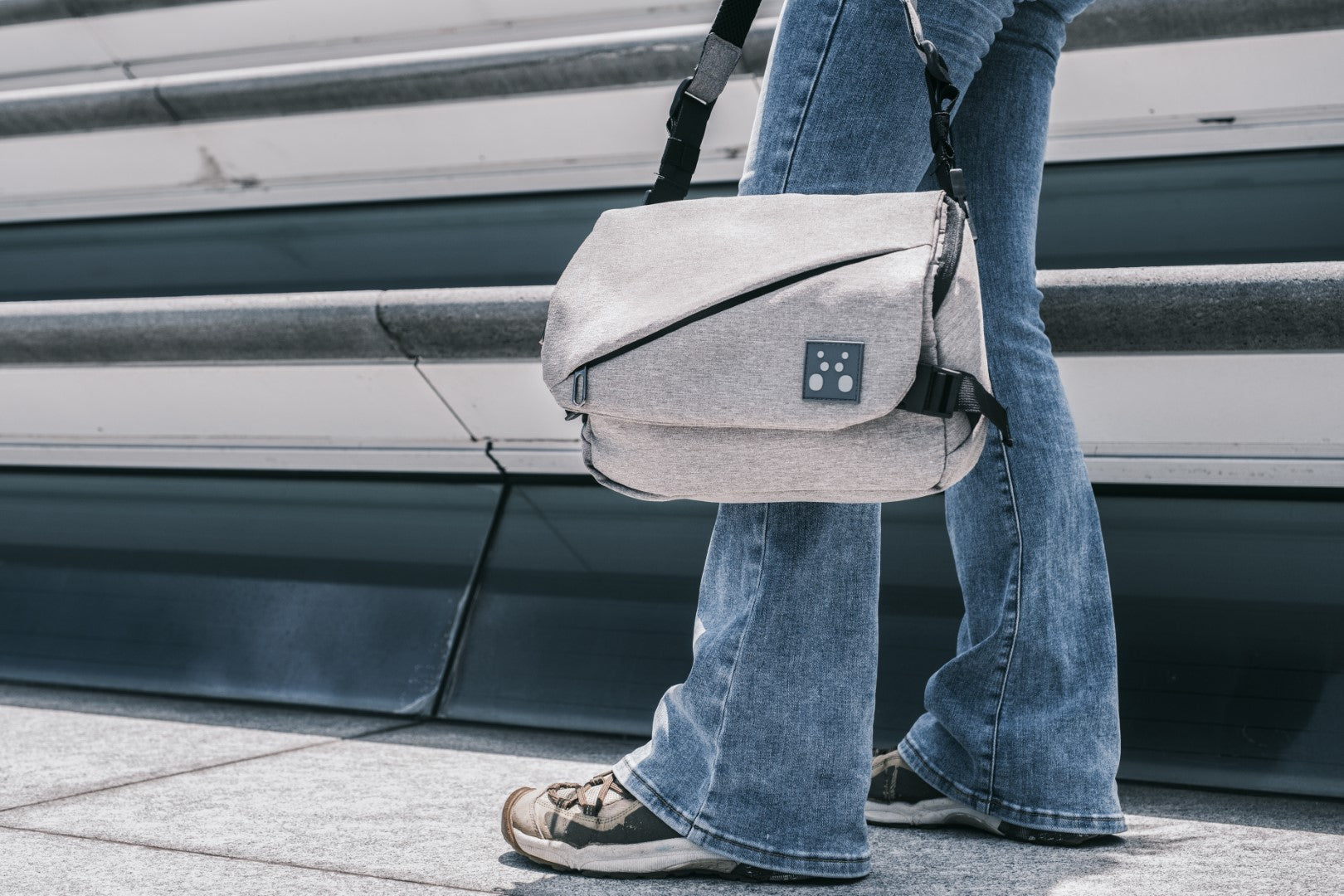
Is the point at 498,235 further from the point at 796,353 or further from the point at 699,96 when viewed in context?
the point at 796,353

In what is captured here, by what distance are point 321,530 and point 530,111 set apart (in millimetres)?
816

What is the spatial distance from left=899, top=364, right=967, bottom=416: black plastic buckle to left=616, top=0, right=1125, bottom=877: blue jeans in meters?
0.14

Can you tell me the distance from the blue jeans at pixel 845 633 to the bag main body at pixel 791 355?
80mm

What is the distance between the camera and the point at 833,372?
2.09 feet

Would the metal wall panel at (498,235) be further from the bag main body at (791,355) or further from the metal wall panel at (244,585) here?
the bag main body at (791,355)

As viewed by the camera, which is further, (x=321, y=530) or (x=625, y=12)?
(x=625, y=12)

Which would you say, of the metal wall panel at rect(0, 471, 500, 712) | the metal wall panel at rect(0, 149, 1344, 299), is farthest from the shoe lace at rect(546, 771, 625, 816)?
the metal wall panel at rect(0, 149, 1344, 299)

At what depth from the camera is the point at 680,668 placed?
4.37 feet

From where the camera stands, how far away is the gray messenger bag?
2.10 ft

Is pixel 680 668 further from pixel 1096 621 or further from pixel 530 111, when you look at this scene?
pixel 530 111

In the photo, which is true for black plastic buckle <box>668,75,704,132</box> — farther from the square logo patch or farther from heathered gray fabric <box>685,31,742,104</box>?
the square logo patch

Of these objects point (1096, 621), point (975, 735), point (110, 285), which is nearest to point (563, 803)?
point (975, 735)

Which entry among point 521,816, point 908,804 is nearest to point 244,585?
point 521,816

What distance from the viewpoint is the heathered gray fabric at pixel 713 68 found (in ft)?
2.66
